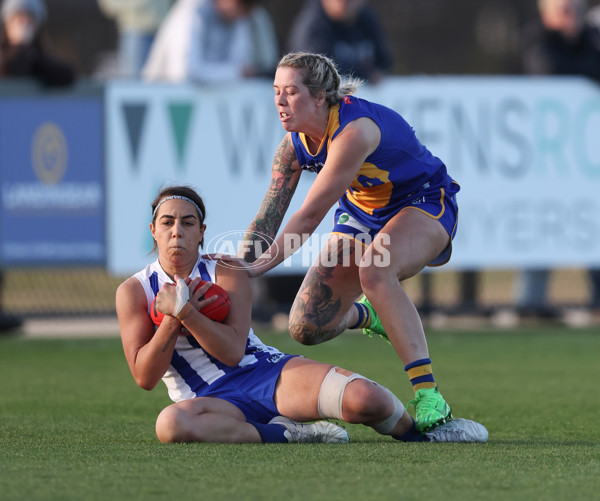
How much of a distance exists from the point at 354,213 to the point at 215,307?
3.66 ft

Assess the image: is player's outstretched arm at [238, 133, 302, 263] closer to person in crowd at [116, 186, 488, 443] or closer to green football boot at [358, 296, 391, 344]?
person in crowd at [116, 186, 488, 443]

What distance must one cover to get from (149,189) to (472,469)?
18.5ft

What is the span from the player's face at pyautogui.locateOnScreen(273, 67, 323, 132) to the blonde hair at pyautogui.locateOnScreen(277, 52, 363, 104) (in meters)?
0.02

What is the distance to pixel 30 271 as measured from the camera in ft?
29.6

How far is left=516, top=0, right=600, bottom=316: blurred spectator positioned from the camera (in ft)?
33.0

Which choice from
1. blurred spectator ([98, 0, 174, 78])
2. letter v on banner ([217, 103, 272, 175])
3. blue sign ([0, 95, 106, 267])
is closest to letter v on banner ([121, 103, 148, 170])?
blue sign ([0, 95, 106, 267])

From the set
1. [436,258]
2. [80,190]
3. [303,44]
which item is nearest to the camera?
[436,258]

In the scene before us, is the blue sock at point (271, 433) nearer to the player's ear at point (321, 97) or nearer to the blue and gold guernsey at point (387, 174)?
the blue and gold guernsey at point (387, 174)

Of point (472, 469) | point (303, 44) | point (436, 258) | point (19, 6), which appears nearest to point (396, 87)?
point (303, 44)

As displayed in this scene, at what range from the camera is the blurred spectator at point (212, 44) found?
942 cm

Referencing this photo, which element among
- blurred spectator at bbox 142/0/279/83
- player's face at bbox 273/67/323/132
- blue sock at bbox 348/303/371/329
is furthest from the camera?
blurred spectator at bbox 142/0/279/83

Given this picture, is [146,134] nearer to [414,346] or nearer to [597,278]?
[597,278]

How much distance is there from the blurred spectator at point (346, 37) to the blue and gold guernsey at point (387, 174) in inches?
178

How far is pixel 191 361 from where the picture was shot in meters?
4.46
